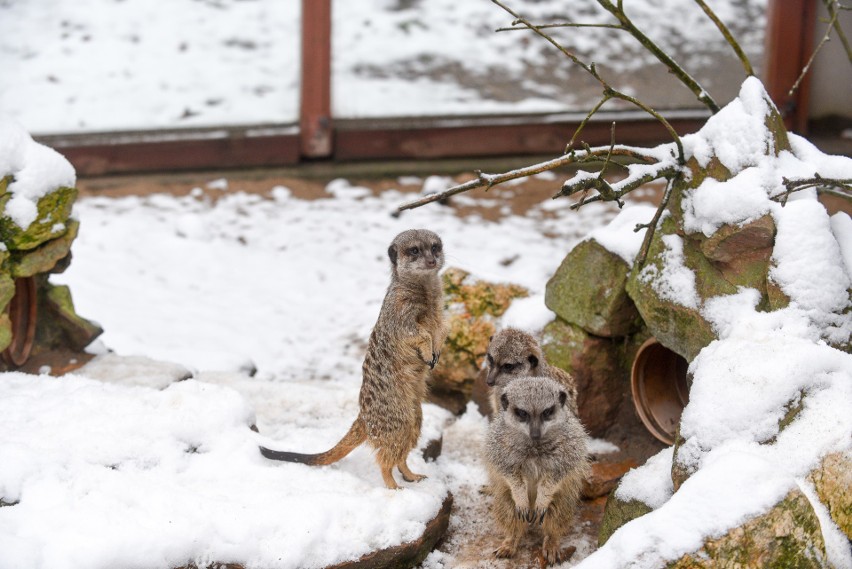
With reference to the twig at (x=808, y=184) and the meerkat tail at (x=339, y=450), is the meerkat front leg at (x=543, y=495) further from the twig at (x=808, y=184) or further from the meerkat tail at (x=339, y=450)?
the twig at (x=808, y=184)

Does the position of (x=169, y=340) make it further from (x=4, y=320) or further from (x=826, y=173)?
(x=826, y=173)

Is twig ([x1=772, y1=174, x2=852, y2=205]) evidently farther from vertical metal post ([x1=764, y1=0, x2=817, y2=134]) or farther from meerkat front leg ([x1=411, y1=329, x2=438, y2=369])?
vertical metal post ([x1=764, y1=0, x2=817, y2=134])

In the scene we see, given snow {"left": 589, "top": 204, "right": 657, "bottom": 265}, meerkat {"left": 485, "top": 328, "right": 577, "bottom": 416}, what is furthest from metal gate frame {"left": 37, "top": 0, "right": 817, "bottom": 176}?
meerkat {"left": 485, "top": 328, "right": 577, "bottom": 416}

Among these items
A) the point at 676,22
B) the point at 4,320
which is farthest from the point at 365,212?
the point at 4,320

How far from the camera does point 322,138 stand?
7.31m

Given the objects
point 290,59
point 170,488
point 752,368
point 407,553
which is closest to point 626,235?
point 752,368

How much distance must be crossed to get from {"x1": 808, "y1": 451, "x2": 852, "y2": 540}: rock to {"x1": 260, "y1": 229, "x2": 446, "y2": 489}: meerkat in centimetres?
146

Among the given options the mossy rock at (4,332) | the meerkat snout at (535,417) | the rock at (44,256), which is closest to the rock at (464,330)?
the meerkat snout at (535,417)

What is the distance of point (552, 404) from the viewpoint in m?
3.39

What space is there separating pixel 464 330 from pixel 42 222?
185 cm

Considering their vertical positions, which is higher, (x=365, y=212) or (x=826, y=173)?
(x=826, y=173)

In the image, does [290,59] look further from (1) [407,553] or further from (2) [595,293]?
(1) [407,553]

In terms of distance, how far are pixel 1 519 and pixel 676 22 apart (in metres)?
5.87

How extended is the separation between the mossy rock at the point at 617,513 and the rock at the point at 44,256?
97.5 inches
